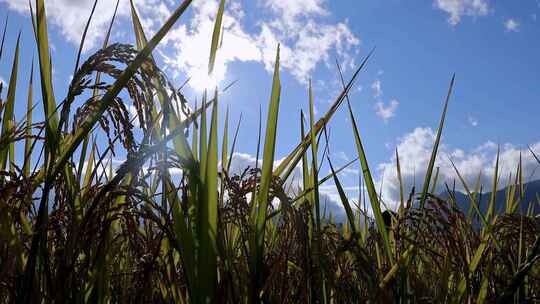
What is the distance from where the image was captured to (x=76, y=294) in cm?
147

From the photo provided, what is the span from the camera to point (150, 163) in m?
1.30

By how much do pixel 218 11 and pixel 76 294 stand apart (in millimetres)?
989

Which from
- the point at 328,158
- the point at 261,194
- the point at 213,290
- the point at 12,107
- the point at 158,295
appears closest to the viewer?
the point at 213,290

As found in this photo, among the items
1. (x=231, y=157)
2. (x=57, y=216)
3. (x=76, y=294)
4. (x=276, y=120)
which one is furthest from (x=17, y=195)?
(x=231, y=157)

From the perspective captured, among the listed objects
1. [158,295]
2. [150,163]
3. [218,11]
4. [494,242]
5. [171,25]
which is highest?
[218,11]

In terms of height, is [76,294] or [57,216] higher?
[57,216]

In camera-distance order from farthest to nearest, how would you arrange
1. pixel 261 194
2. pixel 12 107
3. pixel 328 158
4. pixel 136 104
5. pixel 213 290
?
pixel 12 107 → pixel 328 158 → pixel 261 194 → pixel 136 104 → pixel 213 290

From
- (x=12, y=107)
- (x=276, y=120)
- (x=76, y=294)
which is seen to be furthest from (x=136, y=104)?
(x=12, y=107)

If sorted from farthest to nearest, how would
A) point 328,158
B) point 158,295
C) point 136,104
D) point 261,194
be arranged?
point 158,295
point 328,158
point 261,194
point 136,104

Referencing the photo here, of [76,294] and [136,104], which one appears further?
[76,294]

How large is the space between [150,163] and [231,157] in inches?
35.6

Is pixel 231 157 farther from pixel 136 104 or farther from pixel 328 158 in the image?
pixel 136 104

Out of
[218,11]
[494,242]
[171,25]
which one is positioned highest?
[218,11]

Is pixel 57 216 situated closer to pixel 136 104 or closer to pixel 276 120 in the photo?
pixel 136 104
